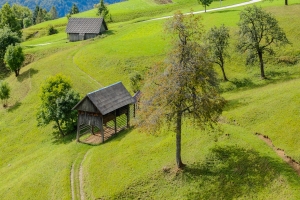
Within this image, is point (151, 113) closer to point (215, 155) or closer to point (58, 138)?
point (215, 155)

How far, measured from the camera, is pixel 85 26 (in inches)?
4331

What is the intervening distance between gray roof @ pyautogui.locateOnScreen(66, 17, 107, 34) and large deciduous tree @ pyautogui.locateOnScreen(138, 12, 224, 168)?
7769 cm

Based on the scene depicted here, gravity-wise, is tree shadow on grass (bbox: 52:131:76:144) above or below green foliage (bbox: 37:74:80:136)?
below

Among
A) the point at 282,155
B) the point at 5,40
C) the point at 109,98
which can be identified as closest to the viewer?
the point at 282,155

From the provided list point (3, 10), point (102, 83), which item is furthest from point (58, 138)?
point (3, 10)

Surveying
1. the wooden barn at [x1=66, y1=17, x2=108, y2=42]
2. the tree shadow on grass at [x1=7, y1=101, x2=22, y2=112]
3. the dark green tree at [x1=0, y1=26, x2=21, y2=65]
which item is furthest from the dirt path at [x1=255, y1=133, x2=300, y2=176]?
the dark green tree at [x1=0, y1=26, x2=21, y2=65]

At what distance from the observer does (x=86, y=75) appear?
78.4 m

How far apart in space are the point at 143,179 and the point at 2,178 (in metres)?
26.4

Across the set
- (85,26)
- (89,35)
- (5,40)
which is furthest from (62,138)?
(85,26)

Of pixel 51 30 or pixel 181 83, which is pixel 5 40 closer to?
pixel 51 30

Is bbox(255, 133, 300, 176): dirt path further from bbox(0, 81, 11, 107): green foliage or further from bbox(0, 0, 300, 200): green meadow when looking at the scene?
bbox(0, 81, 11, 107): green foliage

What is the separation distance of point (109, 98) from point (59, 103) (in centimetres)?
1119

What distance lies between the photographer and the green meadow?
34669mm

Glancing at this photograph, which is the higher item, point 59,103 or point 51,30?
point 51,30
